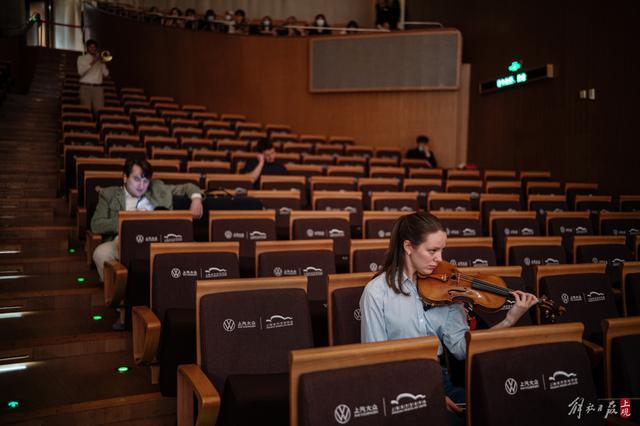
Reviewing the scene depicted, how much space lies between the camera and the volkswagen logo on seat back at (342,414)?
3.38 ft

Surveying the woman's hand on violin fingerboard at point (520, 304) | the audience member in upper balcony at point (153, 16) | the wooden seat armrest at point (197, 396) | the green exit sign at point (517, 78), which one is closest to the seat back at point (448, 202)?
the woman's hand on violin fingerboard at point (520, 304)

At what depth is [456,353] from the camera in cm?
149

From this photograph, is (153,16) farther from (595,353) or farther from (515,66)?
(595,353)

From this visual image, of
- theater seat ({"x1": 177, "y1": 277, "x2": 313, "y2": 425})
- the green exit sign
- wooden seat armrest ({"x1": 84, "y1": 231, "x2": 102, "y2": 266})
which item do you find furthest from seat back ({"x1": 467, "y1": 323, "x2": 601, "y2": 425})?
the green exit sign

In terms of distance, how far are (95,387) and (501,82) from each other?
590 cm

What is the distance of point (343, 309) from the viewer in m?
1.62

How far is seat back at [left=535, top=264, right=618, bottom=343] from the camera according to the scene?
1959 mm

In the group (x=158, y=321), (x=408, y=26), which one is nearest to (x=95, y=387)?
(x=158, y=321)

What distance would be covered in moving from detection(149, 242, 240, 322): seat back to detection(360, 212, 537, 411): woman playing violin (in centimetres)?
64

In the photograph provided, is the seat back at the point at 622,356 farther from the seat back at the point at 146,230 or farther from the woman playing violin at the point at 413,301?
the seat back at the point at 146,230

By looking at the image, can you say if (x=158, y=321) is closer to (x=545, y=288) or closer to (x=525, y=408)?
(x=525, y=408)

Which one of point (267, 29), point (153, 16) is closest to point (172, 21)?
point (153, 16)

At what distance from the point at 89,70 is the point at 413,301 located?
5.66 m

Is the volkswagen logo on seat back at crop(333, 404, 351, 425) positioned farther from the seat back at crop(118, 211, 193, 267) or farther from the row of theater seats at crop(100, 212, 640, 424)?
the seat back at crop(118, 211, 193, 267)
